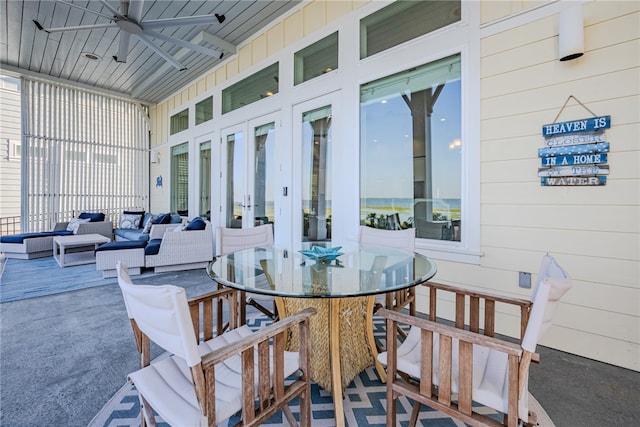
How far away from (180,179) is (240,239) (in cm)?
515

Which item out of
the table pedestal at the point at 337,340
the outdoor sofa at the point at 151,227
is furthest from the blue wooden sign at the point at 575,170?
the outdoor sofa at the point at 151,227

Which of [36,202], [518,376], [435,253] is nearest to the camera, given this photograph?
[518,376]

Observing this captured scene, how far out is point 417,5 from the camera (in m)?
2.87

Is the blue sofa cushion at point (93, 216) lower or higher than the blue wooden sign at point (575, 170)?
lower

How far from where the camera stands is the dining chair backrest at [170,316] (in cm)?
83

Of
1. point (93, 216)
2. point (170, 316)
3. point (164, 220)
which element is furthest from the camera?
point (93, 216)

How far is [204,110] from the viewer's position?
593cm

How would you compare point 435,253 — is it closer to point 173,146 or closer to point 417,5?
point 417,5

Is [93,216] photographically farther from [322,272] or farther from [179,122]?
[322,272]

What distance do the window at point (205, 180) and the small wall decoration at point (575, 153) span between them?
540cm

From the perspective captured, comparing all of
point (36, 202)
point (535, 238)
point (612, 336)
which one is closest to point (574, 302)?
point (612, 336)

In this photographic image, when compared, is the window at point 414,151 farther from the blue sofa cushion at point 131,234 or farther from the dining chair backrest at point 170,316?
the blue sofa cushion at point 131,234

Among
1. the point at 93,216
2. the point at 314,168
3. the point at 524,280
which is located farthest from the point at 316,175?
the point at 93,216

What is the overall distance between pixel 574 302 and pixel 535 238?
19.9 inches
